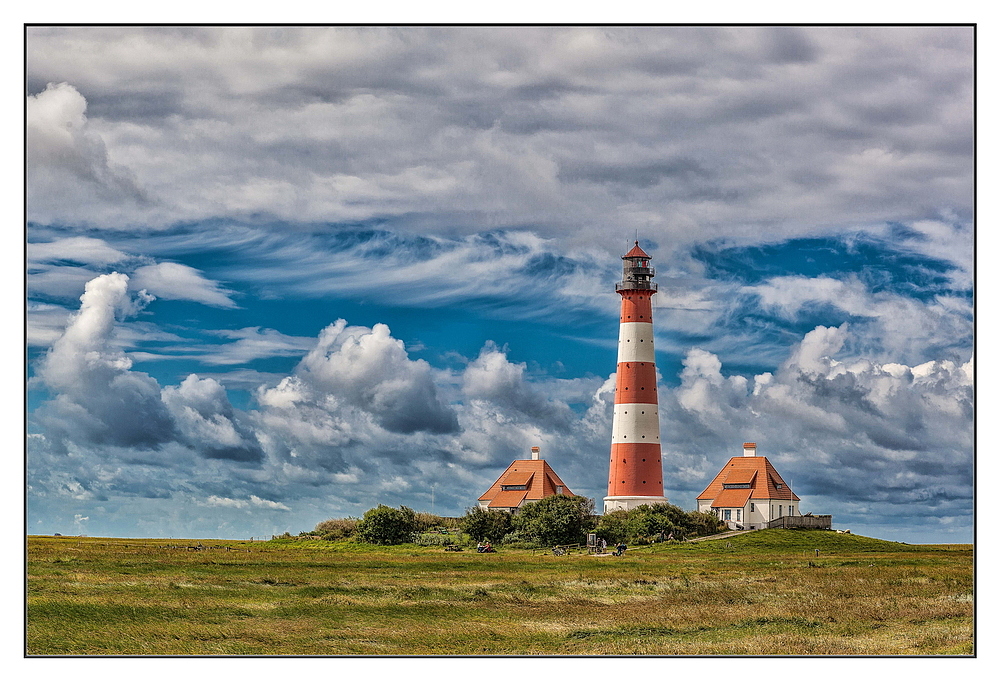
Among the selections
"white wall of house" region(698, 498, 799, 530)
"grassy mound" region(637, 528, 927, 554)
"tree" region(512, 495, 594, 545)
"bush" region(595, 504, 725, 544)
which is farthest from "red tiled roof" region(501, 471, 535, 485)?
"grassy mound" region(637, 528, 927, 554)

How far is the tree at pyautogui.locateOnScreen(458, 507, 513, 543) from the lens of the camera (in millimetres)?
87125

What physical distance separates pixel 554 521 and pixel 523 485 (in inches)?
759

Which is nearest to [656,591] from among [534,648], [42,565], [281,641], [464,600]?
[464,600]

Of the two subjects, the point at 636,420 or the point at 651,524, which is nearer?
the point at 651,524

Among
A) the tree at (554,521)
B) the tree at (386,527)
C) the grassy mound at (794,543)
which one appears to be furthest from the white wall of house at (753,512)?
the tree at (386,527)

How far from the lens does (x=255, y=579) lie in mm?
57656

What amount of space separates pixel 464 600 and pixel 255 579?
11841mm

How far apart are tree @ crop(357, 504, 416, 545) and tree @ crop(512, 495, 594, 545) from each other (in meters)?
8.03

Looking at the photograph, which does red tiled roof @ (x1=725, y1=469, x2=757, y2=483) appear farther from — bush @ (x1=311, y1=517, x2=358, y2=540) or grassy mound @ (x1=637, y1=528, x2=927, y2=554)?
bush @ (x1=311, y1=517, x2=358, y2=540)

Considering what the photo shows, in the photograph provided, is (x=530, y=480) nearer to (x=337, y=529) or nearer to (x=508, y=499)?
(x=508, y=499)

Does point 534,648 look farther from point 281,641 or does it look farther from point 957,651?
point 957,651

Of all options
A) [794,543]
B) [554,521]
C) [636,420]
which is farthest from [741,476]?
[554,521]

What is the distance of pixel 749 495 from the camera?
103 m

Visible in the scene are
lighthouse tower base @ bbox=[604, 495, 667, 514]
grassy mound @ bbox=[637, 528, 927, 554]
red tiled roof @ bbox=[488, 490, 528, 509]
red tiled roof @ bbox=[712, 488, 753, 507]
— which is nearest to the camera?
grassy mound @ bbox=[637, 528, 927, 554]
